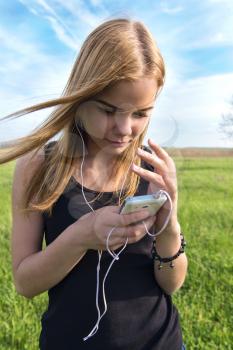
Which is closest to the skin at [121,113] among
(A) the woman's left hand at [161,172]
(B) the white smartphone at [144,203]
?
(A) the woman's left hand at [161,172]

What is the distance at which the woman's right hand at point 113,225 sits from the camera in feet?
4.37

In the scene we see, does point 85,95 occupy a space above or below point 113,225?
above

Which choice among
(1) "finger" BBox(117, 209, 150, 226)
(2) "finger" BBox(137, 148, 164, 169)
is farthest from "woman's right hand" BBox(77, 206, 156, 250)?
(2) "finger" BBox(137, 148, 164, 169)

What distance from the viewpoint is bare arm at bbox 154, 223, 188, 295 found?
1501 millimetres

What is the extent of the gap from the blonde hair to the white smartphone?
298mm

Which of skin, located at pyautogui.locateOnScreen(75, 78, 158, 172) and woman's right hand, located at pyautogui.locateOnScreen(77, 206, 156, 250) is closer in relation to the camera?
woman's right hand, located at pyautogui.locateOnScreen(77, 206, 156, 250)

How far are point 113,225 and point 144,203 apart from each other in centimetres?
12

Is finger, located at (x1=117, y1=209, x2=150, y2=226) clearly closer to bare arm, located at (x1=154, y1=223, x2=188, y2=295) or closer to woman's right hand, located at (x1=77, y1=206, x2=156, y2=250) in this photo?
woman's right hand, located at (x1=77, y1=206, x2=156, y2=250)

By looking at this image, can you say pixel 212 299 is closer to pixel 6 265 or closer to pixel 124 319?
pixel 6 265

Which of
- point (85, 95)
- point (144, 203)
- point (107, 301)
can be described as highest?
point (85, 95)

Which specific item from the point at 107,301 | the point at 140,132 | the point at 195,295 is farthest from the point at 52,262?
the point at 195,295

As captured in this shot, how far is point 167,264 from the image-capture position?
5.21 feet

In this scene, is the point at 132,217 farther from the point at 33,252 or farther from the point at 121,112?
the point at 33,252

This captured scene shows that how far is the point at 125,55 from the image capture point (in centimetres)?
150
